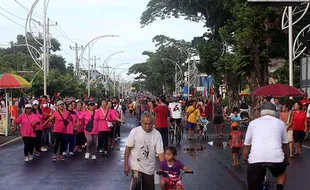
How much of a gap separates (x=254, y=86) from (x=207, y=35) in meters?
12.9

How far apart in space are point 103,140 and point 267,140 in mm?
9646

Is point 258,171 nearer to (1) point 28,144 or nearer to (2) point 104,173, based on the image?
(2) point 104,173

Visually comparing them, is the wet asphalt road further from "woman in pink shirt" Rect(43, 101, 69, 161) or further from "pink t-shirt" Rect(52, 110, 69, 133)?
"pink t-shirt" Rect(52, 110, 69, 133)

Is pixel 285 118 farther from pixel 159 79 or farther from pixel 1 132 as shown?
pixel 159 79

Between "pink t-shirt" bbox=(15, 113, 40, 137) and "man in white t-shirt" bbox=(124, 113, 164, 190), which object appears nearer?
"man in white t-shirt" bbox=(124, 113, 164, 190)

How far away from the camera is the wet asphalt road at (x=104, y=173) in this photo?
10.8 metres

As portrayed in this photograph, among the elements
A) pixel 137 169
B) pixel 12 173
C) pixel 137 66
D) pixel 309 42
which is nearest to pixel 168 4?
pixel 309 42

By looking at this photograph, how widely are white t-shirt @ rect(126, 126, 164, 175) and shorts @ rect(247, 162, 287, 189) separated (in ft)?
4.08

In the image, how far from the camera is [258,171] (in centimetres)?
726

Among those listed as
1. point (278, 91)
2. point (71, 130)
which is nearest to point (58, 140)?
point (71, 130)

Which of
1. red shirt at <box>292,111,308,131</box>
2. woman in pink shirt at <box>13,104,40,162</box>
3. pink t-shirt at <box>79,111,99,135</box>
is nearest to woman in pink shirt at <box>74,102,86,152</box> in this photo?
pink t-shirt at <box>79,111,99,135</box>

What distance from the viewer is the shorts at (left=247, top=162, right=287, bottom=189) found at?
284 inches

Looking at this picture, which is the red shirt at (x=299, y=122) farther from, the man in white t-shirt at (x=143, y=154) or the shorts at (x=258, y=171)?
the man in white t-shirt at (x=143, y=154)

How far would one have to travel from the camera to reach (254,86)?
1201 inches
